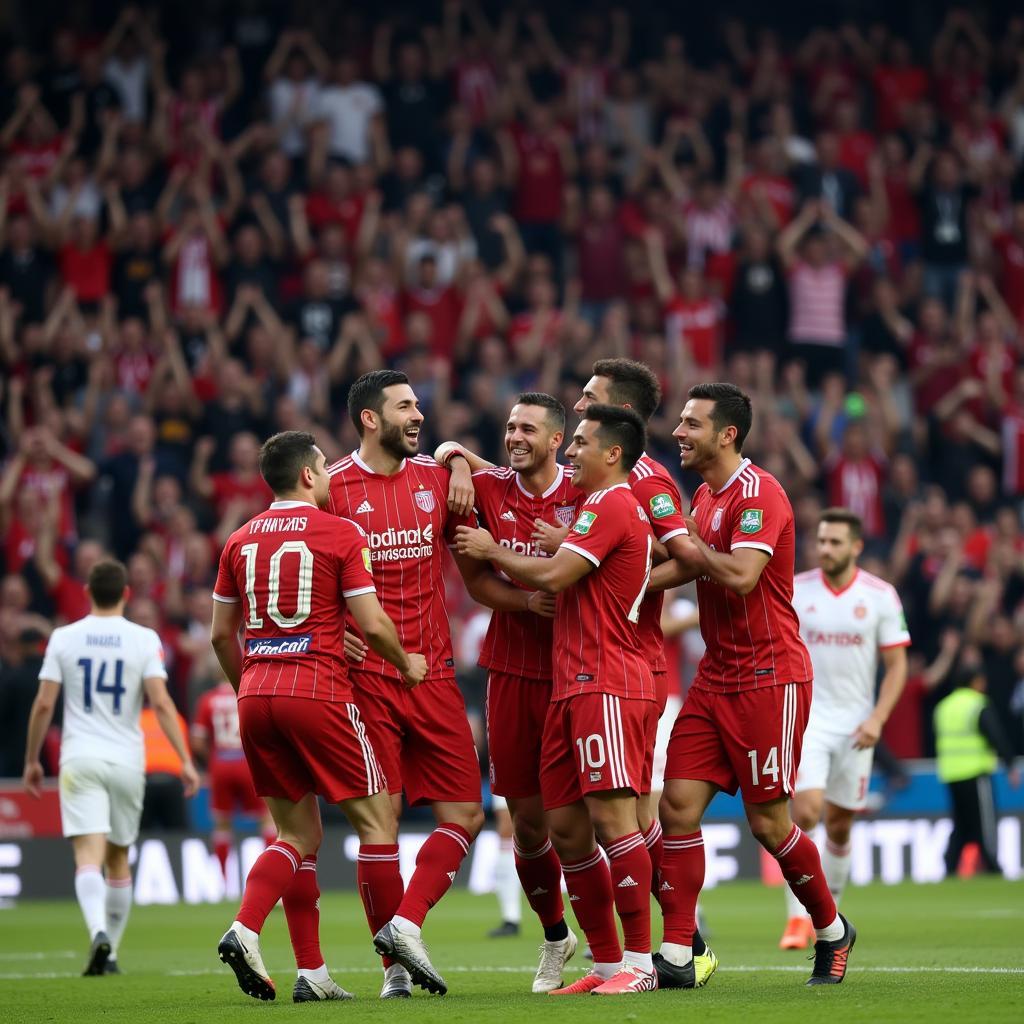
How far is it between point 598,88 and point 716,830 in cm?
1039

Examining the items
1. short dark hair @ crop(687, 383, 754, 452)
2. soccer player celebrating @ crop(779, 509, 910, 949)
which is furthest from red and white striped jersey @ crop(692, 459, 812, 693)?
soccer player celebrating @ crop(779, 509, 910, 949)

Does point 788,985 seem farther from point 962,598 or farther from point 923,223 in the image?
point 923,223

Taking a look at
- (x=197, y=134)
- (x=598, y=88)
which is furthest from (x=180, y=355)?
(x=598, y=88)

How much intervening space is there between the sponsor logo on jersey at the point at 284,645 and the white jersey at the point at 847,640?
4.70 meters

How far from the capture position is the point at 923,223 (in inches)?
967

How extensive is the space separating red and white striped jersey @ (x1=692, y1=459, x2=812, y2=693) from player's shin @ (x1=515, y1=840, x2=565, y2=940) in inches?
47.7

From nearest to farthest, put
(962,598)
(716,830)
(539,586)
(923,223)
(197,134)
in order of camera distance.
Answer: (539,586)
(716,830)
(962,598)
(197,134)
(923,223)

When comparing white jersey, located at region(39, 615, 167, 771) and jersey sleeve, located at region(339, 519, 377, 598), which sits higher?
jersey sleeve, located at region(339, 519, 377, 598)

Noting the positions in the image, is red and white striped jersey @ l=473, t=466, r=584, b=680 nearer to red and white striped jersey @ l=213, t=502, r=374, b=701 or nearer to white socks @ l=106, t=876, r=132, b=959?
red and white striped jersey @ l=213, t=502, r=374, b=701

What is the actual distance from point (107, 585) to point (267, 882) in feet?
11.2

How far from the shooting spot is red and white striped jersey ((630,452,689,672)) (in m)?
9.01

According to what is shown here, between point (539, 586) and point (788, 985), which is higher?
point (539, 586)

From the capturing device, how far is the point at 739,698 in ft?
29.2

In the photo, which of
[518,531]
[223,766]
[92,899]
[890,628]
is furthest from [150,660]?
[223,766]
